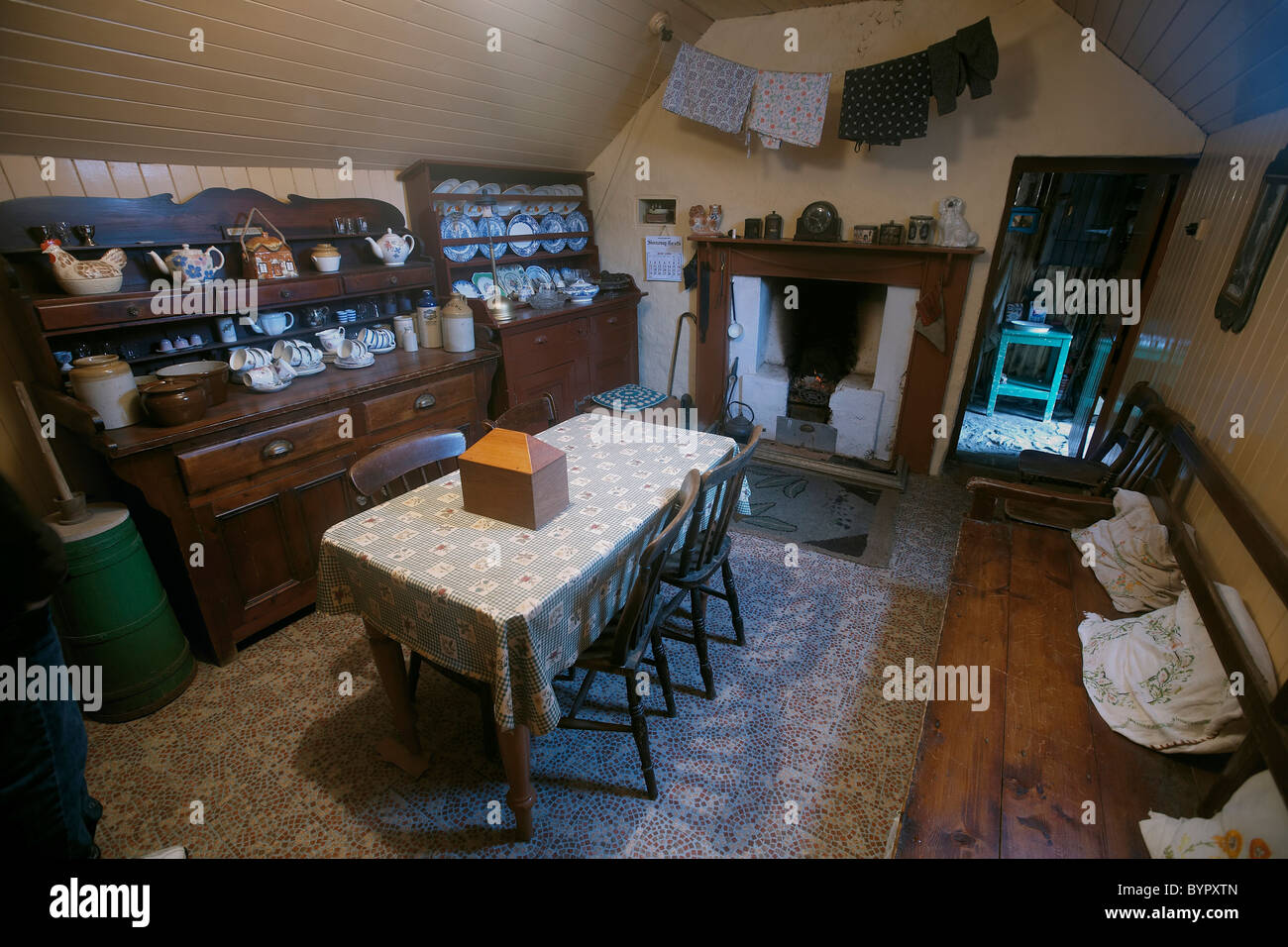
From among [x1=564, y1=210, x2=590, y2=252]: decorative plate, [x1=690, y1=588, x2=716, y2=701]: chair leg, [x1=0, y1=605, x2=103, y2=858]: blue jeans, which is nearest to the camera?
[x1=0, y1=605, x2=103, y2=858]: blue jeans

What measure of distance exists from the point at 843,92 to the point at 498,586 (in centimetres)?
313

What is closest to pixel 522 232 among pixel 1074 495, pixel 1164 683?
pixel 1074 495

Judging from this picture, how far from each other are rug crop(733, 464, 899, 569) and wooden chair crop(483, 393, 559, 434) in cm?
125

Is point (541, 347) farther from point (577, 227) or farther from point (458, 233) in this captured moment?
point (577, 227)

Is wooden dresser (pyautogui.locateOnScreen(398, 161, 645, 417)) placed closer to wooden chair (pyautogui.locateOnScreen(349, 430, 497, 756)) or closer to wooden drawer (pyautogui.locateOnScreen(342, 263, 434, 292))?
wooden drawer (pyautogui.locateOnScreen(342, 263, 434, 292))

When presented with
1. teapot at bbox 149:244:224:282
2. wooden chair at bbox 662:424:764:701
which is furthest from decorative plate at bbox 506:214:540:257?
wooden chair at bbox 662:424:764:701

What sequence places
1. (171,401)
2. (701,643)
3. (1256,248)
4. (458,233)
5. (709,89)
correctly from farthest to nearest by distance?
(458,233)
(709,89)
(701,643)
(171,401)
(1256,248)

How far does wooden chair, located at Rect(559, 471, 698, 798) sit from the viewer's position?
136cm

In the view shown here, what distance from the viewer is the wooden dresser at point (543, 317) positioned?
123 inches

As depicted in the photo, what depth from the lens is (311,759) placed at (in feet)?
5.81

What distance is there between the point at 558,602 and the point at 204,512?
149cm

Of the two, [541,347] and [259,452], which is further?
[541,347]

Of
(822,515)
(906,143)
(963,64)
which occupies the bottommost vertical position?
(822,515)

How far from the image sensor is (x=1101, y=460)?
2.92m
